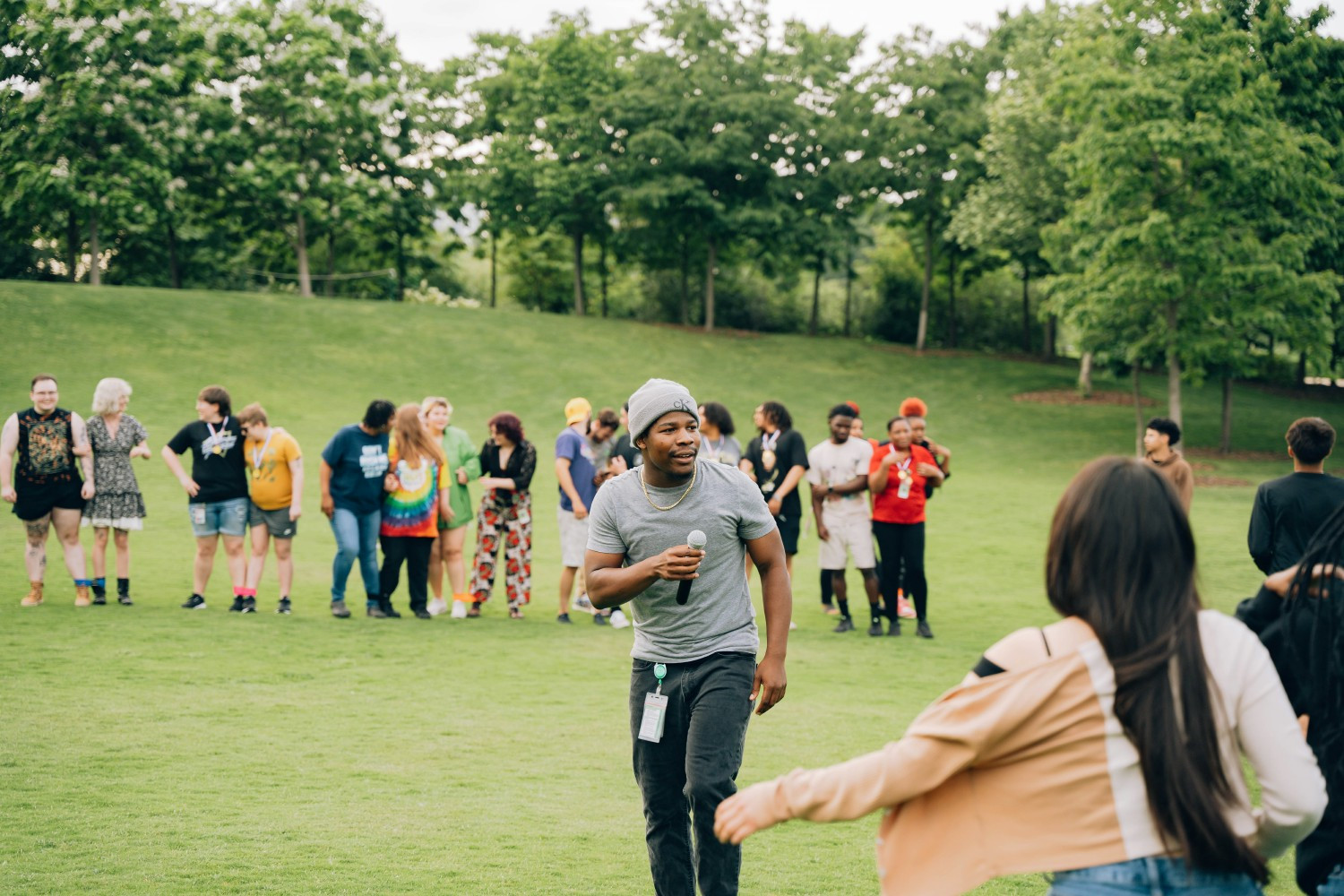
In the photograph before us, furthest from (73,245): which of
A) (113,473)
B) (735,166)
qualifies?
(113,473)

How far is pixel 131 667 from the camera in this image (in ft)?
31.3

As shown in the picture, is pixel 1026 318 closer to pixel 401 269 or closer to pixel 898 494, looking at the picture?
pixel 401 269

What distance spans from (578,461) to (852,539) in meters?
2.96

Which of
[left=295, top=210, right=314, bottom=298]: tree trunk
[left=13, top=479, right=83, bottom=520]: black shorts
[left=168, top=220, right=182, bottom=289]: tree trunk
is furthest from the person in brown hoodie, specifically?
[left=168, top=220, right=182, bottom=289]: tree trunk

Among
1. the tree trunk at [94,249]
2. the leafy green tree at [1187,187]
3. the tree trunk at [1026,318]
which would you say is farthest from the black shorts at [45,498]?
the tree trunk at [1026,318]

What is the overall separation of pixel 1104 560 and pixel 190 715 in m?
7.21

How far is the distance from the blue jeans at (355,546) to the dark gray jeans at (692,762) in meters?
7.89

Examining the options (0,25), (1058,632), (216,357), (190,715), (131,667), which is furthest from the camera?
(0,25)

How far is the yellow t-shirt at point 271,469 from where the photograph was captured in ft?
39.3

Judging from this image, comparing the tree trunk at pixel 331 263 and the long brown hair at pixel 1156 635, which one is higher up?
the tree trunk at pixel 331 263

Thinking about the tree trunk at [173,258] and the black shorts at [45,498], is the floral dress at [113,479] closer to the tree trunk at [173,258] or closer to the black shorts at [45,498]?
the black shorts at [45,498]

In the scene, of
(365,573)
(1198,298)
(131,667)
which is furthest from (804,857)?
(1198,298)

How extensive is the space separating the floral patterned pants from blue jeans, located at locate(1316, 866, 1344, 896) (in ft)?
32.6

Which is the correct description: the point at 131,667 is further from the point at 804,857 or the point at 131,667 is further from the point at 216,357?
the point at 216,357
